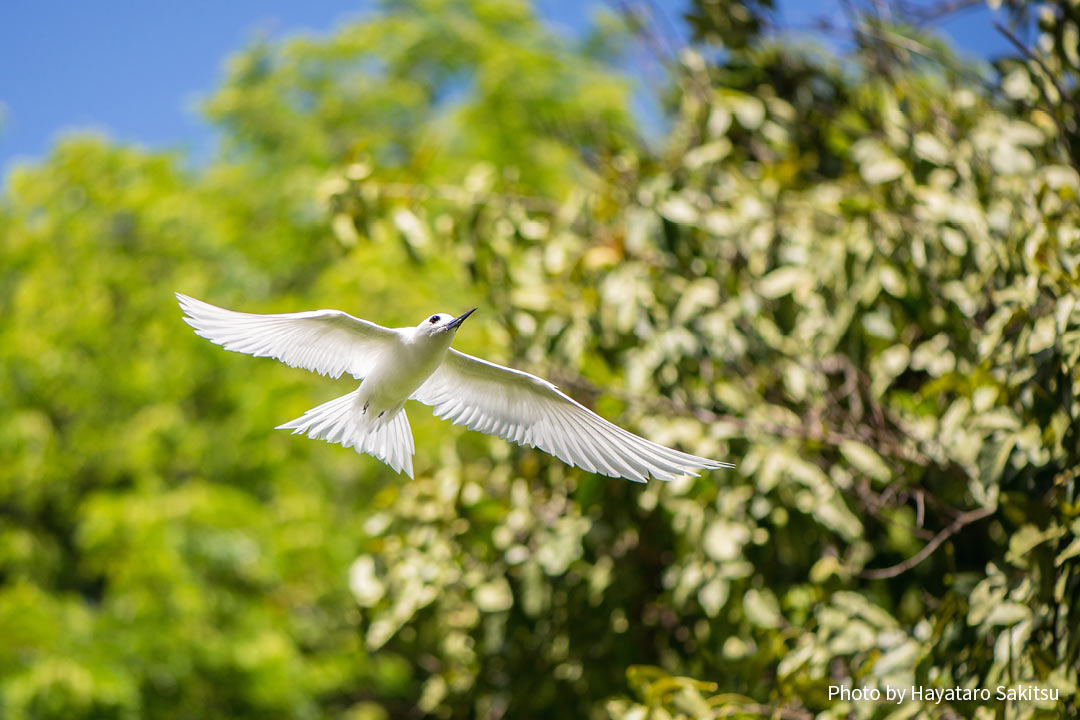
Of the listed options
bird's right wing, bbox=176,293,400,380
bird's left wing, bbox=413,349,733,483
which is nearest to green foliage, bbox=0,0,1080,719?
bird's left wing, bbox=413,349,733,483

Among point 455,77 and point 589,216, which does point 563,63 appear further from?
point 589,216

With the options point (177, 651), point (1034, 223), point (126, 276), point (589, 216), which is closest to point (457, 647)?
point (589, 216)

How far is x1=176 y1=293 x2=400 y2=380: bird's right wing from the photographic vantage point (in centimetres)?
271

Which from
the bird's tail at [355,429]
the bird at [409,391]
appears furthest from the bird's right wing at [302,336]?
the bird's tail at [355,429]

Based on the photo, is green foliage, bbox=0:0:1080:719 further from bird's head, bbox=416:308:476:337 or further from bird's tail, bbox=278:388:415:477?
bird's head, bbox=416:308:476:337

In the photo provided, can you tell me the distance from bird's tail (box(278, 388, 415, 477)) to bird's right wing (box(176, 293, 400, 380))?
0.12 meters

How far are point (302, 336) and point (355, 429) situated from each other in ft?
1.03

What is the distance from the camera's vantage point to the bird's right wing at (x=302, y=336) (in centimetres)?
271

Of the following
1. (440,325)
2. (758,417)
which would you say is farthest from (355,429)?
(758,417)

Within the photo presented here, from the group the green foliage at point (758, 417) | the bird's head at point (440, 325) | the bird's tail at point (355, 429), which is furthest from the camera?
the bird's tail at point (355, 429)

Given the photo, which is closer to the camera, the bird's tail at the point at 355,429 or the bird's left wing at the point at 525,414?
the bird's left wing at the point at 525,414

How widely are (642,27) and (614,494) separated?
6.62 feet

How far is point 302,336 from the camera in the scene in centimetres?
293

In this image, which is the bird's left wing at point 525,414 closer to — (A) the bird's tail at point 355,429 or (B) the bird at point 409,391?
(B) the bird at point 409,391
